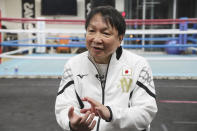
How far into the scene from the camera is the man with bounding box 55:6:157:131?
885mm

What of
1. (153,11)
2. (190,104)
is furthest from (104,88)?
(153,11)

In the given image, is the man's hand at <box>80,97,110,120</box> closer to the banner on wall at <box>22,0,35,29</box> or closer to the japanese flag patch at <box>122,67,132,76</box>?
the japanese flag patch at <box>122,67,132,76</box>

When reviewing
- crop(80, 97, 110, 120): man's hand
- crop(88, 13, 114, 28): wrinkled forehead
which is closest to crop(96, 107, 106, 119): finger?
crop(80, 97, 110, 120): man's hand

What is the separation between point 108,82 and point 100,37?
184mm

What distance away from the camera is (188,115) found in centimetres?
214

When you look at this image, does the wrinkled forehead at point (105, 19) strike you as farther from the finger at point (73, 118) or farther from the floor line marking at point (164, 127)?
the floor line marking at point (164, 127)

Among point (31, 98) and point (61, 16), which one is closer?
point (31, 98)

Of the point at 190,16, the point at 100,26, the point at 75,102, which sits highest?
the point at 190,16

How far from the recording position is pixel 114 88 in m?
0.94

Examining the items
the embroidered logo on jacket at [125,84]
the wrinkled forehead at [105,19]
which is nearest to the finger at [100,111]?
the embroidered logo on jacket at [125,84]

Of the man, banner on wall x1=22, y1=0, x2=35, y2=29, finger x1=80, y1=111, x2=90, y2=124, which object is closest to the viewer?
finger x1=80, y1=111, x2=90, y2=124

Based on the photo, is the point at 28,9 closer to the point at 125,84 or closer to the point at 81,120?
the point at 125,84

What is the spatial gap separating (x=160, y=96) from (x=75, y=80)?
6.61ft

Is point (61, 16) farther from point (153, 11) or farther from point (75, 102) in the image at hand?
point (75, 102)
